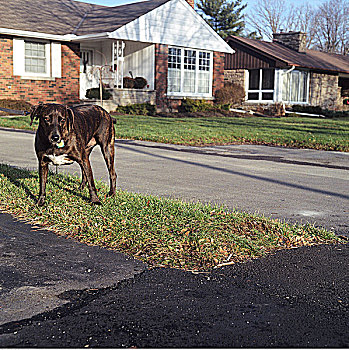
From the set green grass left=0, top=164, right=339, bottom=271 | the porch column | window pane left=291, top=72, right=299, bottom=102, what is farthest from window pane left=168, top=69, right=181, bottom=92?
green grass left=0, top=164, right=339, bottom=271

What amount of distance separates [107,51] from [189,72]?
4.70 meters

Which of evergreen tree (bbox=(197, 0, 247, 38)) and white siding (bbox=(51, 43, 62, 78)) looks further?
evergreen tree (bbox=(197, 0, 247, 38))

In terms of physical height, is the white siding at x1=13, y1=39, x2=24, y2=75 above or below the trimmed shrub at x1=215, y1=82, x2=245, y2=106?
above

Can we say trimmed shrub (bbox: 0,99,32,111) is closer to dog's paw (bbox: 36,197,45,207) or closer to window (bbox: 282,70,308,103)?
dog's paw (bbox: 36,197,45,207)

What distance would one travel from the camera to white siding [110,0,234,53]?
25.5 metres

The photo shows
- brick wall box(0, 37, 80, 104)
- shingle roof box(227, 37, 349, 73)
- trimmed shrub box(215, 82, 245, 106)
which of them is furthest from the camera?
shingle roof box(227, 37, 349, 73)

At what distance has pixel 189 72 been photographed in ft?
94.6

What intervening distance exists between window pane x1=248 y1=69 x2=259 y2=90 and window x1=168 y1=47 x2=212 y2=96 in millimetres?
6251

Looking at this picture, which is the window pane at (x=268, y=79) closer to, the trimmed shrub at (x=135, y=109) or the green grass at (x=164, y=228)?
the trimmed shrub at (x=135, y=109)

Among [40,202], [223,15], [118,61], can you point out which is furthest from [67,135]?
[223,15]

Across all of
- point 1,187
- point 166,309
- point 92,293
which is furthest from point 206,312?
point 1,187

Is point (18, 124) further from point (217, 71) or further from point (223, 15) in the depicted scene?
point (223, 15)

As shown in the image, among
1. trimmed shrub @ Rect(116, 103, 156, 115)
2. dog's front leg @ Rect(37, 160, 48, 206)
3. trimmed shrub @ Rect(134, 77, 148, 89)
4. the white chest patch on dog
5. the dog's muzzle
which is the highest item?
trimmed shrub @ Rect(134, 77, 148, 89)

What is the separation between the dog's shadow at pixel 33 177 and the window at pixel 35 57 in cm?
1639
